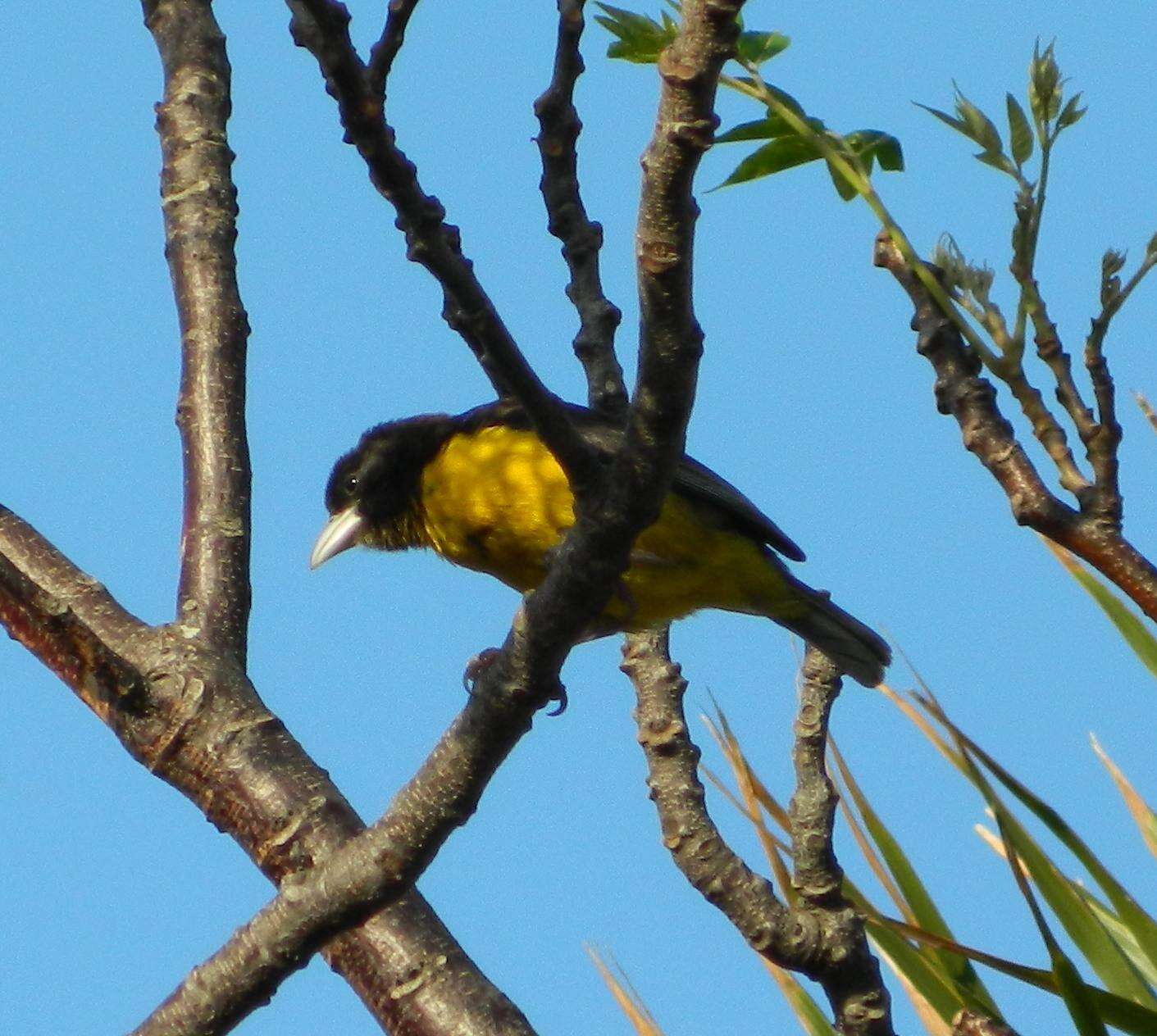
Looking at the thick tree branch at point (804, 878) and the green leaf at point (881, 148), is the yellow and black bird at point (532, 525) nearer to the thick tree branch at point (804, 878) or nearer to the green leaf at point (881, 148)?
the thick tree branch at point (804, 878)

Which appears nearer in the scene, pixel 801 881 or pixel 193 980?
pixel 193 980

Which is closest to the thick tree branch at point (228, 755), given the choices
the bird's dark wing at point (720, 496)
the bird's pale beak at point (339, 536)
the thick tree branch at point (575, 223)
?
the thick tree branch at point (575, 223)

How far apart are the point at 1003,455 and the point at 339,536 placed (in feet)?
11.6

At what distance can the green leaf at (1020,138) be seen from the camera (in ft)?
6.95

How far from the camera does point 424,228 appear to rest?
2039mm

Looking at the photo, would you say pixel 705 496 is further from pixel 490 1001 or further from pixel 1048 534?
pixel 1048 534

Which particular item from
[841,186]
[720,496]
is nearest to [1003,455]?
[841,186]

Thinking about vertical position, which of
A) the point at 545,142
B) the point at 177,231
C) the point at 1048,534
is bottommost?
the point at 1048,534

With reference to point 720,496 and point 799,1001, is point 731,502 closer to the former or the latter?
point 720,496

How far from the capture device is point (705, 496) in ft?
15.7

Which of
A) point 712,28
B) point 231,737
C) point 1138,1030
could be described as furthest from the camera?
point 231,737

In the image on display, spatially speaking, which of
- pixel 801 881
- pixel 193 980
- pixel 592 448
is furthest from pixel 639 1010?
pixel 592 448

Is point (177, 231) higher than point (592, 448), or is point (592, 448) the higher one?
point (177, 231)

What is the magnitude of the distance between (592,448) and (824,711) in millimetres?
942
